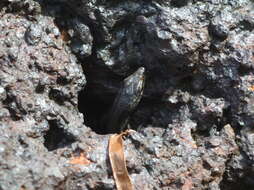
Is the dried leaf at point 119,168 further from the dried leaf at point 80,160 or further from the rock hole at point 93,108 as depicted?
the rock hole at point 93,108

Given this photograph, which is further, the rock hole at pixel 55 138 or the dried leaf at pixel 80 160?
the rock hole at pixel 55 138

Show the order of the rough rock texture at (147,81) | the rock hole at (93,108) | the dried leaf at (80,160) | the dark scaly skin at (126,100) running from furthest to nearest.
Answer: the rock hole at (93,108) → the dark scaly skin at (126,100) → the rough rock texture at (147,81) → the dried leaf at (80,160)

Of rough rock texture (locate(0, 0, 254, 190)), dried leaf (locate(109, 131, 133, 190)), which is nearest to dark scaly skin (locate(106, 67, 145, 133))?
rough rock texture (locate(0, 0, 254, 190))

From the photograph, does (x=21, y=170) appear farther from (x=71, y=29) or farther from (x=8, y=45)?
→ (x=71, y=29)

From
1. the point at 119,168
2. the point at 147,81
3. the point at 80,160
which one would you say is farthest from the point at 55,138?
the point at 147,81

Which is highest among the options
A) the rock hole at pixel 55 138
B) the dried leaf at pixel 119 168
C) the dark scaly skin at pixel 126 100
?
the dark scaly skin at pixel 126 100

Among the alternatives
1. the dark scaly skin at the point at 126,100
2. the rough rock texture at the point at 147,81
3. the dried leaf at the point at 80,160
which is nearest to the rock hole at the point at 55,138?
the rough rock texture at the point at 147,81
